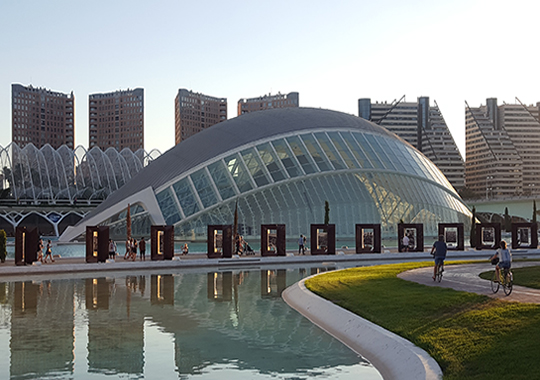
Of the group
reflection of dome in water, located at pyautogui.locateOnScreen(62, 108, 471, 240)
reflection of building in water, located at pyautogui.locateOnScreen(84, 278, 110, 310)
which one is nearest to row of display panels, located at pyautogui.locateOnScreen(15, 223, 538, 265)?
reflection of dome in water, located at pyautogui.locateOnScreen(62, 108, 471, 240)

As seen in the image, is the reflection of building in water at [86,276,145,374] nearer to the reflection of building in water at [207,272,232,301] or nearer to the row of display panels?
the reflection of building in water at [207,272,232,301]

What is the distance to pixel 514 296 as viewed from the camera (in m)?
17.3

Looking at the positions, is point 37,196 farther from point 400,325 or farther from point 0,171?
point 400,325

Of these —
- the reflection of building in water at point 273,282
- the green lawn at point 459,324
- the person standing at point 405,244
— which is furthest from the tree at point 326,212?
the green lawn at point 459,324

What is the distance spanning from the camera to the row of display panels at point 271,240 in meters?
37.3

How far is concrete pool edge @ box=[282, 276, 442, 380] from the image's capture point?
11.3 m

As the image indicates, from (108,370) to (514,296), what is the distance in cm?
1119

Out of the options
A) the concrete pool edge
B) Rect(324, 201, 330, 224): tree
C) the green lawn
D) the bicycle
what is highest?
Rect(324, 201, 330, 224): tree

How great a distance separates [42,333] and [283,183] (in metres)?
44.6

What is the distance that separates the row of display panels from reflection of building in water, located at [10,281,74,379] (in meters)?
11.4

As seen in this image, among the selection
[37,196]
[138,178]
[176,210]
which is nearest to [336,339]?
[176,210]

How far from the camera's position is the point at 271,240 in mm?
51656

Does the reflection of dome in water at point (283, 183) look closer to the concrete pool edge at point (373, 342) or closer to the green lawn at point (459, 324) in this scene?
the green lawn at point (459, 324)

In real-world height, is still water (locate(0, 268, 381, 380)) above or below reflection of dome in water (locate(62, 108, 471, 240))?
below
